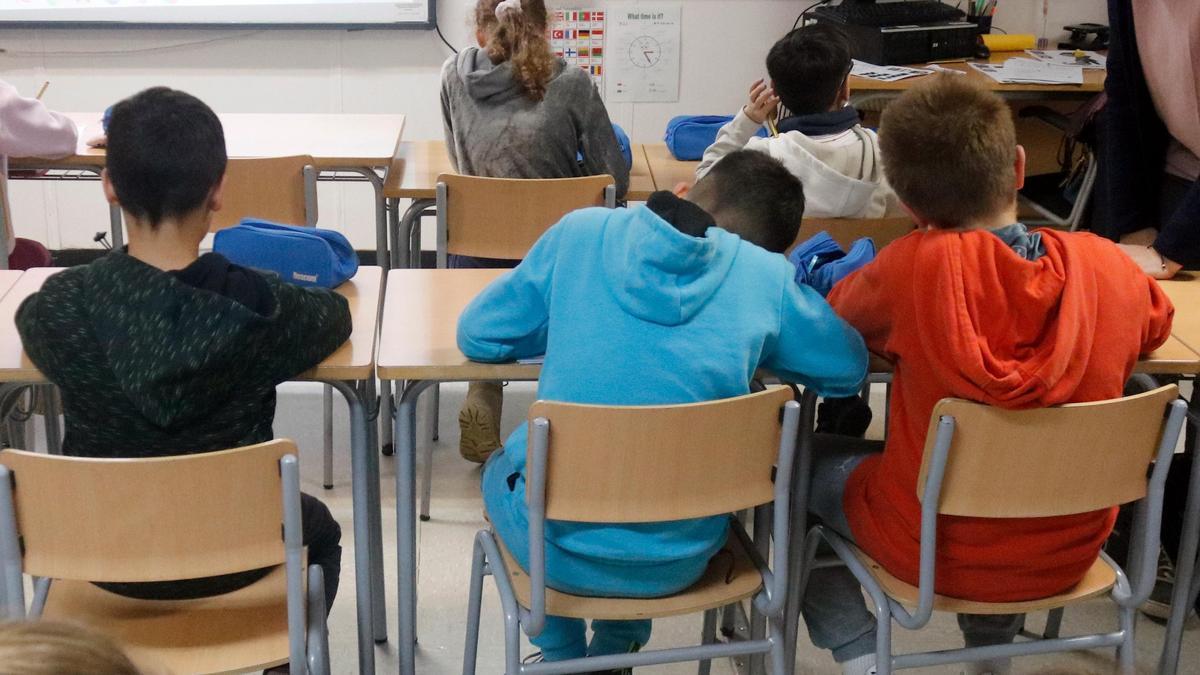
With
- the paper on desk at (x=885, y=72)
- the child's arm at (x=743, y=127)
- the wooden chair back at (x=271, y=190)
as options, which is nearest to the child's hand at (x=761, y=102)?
the child's arm at (x=743, y=127)

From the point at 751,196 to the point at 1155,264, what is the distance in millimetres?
989

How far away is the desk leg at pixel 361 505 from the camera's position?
2.02 metres

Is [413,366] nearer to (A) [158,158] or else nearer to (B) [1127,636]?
(A) [158,158]

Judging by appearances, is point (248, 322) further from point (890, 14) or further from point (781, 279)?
point (890, 14)

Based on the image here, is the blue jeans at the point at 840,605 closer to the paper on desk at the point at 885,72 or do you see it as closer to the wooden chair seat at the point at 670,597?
the wooden chair seat at the point at 670,597

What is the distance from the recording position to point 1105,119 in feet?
9.59

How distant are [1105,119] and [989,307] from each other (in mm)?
1350

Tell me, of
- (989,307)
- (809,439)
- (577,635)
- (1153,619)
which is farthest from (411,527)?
(1153,619)

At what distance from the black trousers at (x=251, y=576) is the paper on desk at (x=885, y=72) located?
2.84 metres

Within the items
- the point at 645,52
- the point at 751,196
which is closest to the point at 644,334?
the point at 751,196

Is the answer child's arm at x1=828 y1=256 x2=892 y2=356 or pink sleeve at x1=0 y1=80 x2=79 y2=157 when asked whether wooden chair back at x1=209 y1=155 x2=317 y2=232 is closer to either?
pink sleeve at x1=0 y1=80 x2=79 y2=157

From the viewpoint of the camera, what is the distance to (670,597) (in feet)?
6.16

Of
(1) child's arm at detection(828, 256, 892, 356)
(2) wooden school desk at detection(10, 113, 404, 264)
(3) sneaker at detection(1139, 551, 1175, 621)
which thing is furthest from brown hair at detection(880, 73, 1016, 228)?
(2) wooden school desk at detection(10, 113, 404, 264)

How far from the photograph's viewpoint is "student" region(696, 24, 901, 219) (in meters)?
2.68
